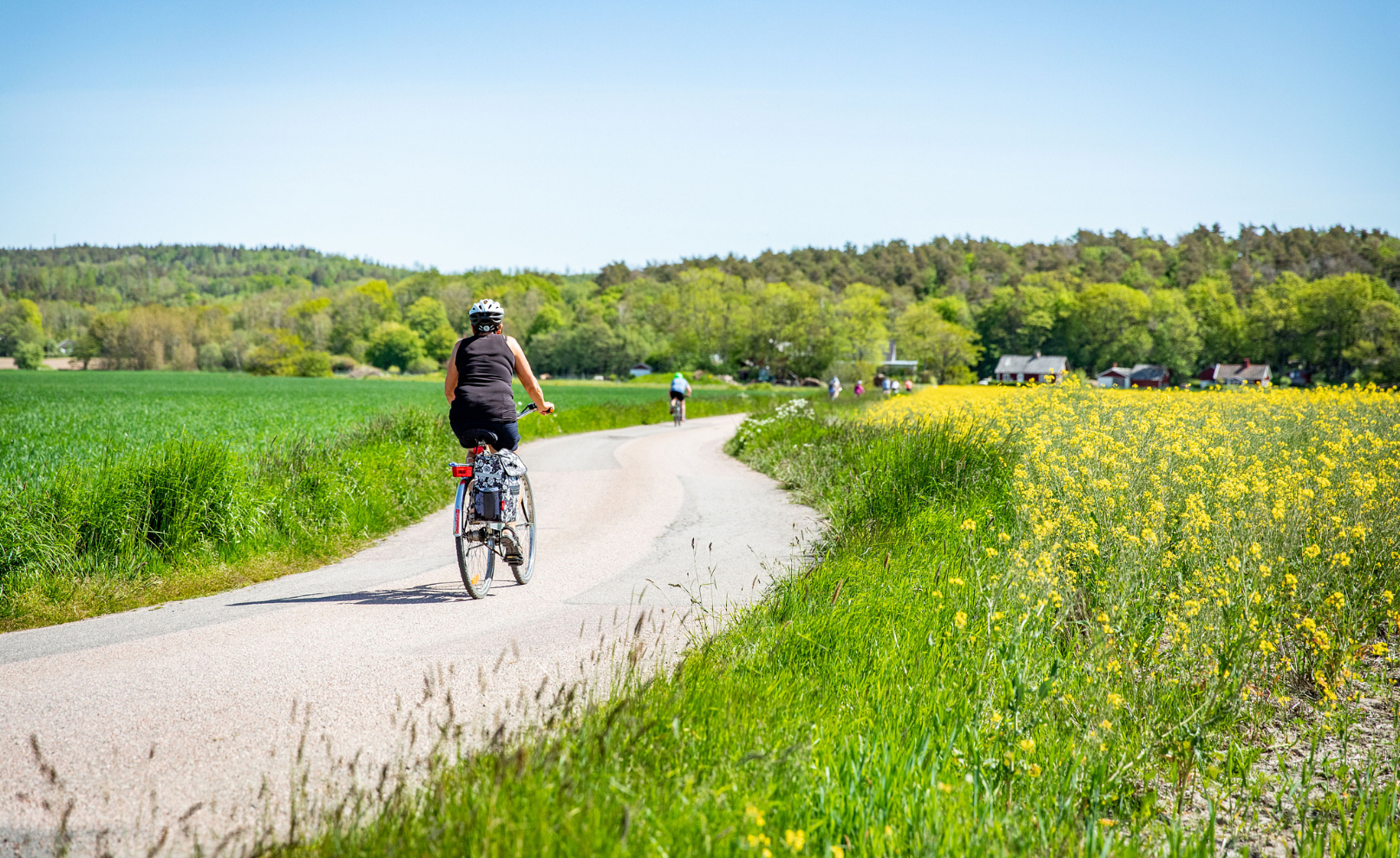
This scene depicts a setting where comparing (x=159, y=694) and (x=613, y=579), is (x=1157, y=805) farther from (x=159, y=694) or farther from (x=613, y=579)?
(x=159, y=694)

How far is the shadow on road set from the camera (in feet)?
21.7

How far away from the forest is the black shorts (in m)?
61.9

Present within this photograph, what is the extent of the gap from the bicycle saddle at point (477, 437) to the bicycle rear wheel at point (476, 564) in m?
0.78

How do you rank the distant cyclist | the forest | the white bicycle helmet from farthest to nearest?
1. the forest
2. the distant cyclist
3. the white bicycle helmet

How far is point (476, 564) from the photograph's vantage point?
22.4ft

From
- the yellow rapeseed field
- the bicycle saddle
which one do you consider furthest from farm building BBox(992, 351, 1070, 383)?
the bicycle saddle

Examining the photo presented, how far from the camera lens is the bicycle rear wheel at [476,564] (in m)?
6.55

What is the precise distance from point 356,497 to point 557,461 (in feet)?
23.3

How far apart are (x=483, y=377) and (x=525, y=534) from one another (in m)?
1.54

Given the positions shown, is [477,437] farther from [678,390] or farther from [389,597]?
[678,390]

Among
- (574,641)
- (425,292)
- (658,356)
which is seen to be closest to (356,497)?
(574,641)

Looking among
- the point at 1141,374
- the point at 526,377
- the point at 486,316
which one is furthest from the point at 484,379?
the point at 1141,374

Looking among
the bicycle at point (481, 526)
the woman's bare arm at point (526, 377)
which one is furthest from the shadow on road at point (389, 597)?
the woman's bare arm at point (526, 377)

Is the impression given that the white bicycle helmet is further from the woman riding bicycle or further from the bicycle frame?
the bicycle frame
